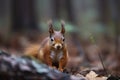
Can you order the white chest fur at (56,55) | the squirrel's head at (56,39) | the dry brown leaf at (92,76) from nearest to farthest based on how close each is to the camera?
the dry brown leaf at (92,76) < the squirrel's head at (56,39) < the white chest fur at (56,55)

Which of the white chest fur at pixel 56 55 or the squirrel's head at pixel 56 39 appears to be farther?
the white chest fur at pixel 56 55

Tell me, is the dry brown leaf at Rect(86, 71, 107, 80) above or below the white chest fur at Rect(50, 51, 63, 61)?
below

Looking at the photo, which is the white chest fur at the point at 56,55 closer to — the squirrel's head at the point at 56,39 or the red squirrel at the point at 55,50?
the red squirrel at the point at 55,50

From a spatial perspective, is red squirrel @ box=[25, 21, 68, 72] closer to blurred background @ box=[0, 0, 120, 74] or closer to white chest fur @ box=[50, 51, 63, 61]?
white chest fur @ box=[50, 51, 63, 61]

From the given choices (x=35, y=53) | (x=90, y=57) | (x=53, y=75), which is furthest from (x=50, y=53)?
(x=90, y=57)

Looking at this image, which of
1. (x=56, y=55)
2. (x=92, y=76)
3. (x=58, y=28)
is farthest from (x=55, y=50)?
(x=58, y=28)

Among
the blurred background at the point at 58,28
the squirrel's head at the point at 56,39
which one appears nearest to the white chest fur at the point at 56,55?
the squirrel's head at the point at 56,39

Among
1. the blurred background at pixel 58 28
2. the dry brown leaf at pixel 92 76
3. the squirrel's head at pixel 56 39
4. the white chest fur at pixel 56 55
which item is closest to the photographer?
the dry brown leaf at pixel 92 76

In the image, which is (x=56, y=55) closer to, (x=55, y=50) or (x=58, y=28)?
(x=55, y=50)

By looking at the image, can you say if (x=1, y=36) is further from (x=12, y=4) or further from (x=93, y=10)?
(x=93, y=10)

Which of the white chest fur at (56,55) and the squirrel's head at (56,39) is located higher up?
the squirrel's head at (56,39)

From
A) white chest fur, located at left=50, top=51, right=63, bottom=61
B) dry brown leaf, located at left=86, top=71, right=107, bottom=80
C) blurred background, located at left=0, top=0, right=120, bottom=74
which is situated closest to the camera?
dry brown leaf, located at left=86, top=71, right=107, bottom=80

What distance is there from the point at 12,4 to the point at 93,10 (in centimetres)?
1042

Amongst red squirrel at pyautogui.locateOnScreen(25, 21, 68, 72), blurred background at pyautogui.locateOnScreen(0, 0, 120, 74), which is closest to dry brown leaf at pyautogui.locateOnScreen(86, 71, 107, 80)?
red squirrel at pyautogui.locateOnScreen(25, 21, 68, 72)
